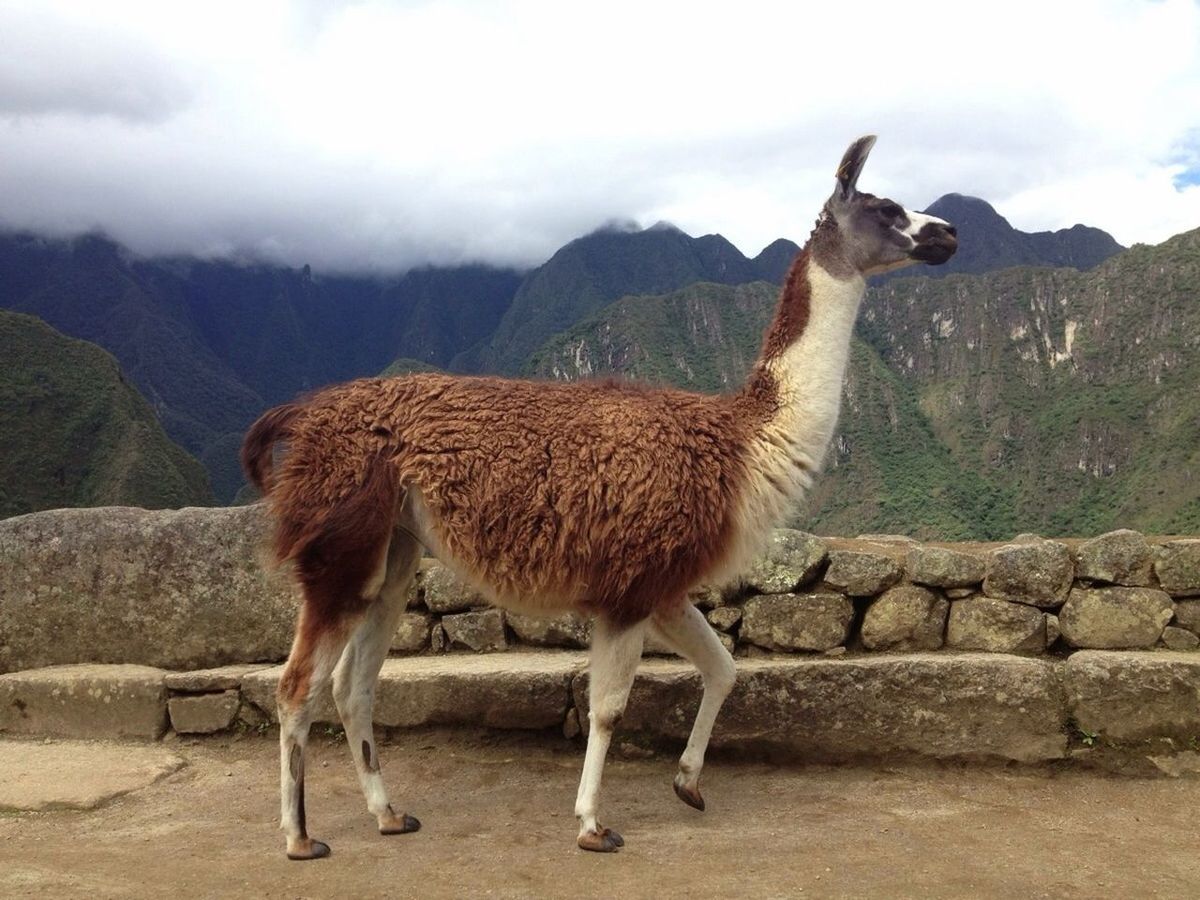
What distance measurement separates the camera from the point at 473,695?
445cm

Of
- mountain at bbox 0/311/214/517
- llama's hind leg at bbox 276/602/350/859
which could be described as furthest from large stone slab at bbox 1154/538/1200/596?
mountain at bbox 0/311/214/517

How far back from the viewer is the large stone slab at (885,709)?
4.10 metres

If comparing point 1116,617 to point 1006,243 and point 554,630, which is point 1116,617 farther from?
point 1006,243

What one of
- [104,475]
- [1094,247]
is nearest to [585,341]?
[104,475]

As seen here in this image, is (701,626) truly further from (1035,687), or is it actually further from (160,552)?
(160,552)

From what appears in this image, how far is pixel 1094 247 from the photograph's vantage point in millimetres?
110625

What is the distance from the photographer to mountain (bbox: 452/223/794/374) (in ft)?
340

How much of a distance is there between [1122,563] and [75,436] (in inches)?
1638

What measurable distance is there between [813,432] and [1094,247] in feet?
406

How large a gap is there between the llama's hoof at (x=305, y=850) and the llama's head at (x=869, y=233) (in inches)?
113

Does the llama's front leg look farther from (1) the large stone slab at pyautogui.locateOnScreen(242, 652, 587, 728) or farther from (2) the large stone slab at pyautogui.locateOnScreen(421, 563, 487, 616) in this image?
(2) the large stone slab at pyautogui.locateOnScreen(421, 563, 487, 616)

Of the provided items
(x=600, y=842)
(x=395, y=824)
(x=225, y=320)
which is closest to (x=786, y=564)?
(x=600, y=842)

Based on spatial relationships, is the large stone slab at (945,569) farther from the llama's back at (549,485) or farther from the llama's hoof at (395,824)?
the llama's hoof at (395,824)

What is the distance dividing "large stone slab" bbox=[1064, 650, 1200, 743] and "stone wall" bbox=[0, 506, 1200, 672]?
47 centimetres
